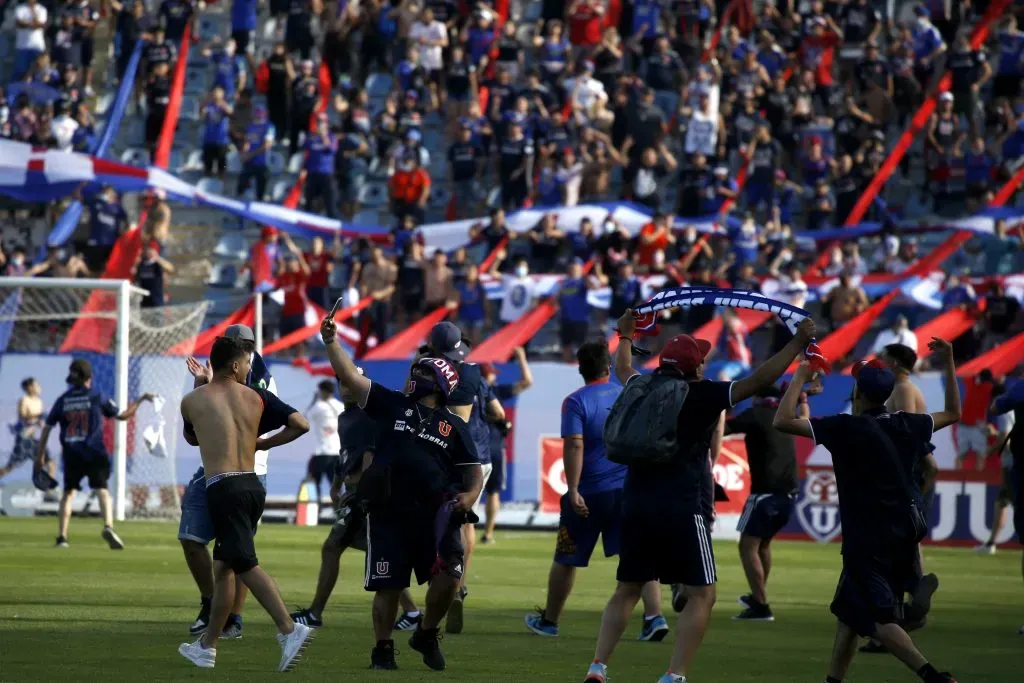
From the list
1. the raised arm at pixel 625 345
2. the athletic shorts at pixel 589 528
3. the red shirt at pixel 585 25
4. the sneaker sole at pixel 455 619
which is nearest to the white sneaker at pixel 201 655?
the sneaker sole at pixel 455 619

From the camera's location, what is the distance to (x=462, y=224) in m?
33.0

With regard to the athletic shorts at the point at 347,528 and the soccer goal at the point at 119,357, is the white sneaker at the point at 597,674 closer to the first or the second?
the athletic shorts at the point at 347,528

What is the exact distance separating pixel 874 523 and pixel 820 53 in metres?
25.1

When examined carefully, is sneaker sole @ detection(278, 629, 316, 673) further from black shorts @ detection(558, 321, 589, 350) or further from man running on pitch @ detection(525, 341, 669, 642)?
black shorts @ detection(558, 321, 589, 350)

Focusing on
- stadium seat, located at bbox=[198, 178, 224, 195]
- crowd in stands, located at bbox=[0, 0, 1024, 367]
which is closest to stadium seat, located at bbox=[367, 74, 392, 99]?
crowd in stands, located at bbox=[0, 0, 1024, 367]

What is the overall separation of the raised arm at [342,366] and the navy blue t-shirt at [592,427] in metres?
3.13

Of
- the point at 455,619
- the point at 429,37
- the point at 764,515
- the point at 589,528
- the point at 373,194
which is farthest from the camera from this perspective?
the point at 429,37

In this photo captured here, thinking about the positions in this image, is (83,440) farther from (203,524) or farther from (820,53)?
(820,53)

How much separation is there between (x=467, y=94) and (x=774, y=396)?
21.4 m

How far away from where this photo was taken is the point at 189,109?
37125mm

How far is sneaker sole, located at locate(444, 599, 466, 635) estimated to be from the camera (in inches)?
491

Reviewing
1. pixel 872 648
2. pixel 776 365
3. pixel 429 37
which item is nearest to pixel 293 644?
pixel 776 365

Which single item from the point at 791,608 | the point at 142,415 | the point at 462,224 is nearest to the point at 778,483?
the point at 791,608

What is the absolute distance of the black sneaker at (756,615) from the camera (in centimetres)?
1486
